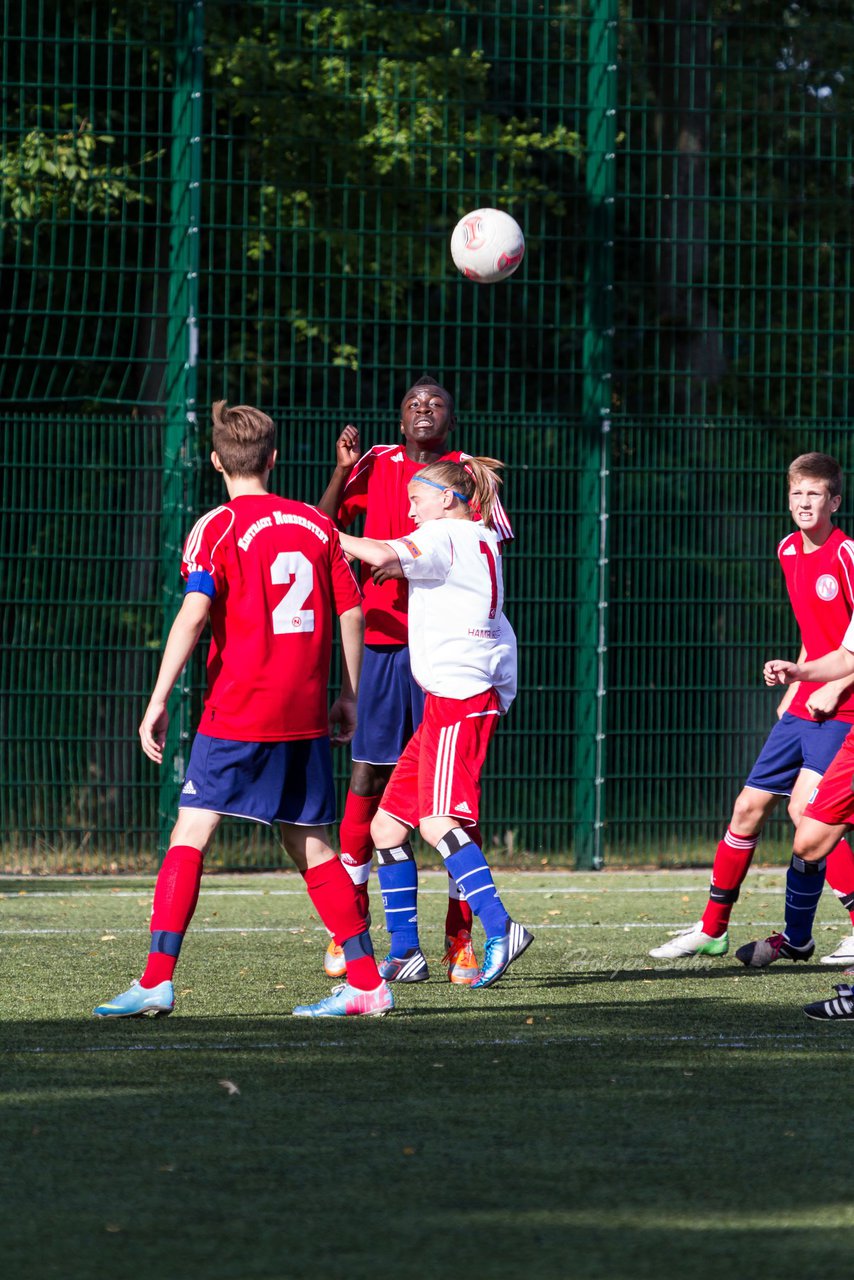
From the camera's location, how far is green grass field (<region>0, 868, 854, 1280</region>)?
3660 mm

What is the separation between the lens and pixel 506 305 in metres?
13.2

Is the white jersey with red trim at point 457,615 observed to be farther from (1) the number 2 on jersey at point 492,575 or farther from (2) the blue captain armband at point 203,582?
(2) the blue captain armband at point 203,582

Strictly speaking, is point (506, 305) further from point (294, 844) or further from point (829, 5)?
point (294, 844)

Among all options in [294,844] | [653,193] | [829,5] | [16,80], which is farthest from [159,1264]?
[829,5]

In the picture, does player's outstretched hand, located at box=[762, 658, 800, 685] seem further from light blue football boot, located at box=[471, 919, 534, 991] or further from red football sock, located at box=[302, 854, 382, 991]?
red football sock, located at box=[302, 854, 382, 991]

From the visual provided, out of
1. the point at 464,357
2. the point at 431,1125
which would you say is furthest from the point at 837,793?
the point at 464,357

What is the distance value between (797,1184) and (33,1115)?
1.82m

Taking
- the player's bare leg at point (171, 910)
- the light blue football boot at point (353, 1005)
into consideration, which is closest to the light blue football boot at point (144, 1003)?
the player's bare leg at point (171, 910)

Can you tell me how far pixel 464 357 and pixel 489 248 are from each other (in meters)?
4.81

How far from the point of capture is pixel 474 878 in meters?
6.74

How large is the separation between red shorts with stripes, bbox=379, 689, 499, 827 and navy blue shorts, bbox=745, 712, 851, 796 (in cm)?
138

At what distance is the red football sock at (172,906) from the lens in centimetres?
609

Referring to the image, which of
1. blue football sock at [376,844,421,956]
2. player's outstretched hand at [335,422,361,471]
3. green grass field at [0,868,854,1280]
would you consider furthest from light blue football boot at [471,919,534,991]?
player's outstretched hand at [335,422,361,471]

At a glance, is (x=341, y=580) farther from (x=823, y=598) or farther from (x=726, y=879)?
(x=726, y=879)
